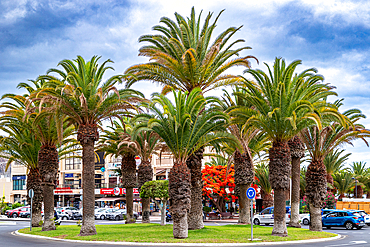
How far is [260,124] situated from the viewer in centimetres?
2316

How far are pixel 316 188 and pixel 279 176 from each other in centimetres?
587

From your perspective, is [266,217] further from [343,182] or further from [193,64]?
[343,182]

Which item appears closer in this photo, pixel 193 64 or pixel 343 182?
pixel 193 64

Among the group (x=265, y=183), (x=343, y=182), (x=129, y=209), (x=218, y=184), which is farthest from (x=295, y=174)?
(x=343, y=182)

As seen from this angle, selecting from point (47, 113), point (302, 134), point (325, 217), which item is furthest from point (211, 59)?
point (325, 217)

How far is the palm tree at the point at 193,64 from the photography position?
2486 centimetres

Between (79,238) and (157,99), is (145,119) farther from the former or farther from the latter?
(79,238)

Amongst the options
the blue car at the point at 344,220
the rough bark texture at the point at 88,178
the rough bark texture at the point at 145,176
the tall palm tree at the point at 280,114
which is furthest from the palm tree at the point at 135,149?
the blue car at the point at 344,220

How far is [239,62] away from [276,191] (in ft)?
28.8

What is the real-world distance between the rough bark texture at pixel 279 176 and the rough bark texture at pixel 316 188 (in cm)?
525

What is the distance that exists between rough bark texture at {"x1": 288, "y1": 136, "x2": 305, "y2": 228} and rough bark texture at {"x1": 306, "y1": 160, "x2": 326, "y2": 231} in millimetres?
1377

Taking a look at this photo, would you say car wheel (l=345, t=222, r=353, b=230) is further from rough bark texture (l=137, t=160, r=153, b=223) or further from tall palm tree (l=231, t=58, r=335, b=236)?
rough bark texture (l=137, t=160, r=153, b=223)

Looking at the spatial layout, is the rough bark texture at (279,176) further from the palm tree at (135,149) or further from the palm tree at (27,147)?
the palm tree at (27,147)

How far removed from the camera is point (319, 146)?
27.5m
